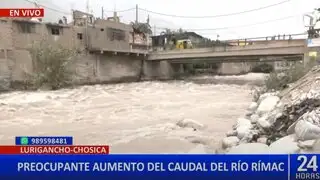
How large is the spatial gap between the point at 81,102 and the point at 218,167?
15.9 meters

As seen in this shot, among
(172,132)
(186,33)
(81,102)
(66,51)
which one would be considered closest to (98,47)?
(66,51)

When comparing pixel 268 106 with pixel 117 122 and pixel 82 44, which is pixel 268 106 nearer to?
pixel 117 122

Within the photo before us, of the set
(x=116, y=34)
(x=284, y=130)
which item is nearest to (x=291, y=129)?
(x=284, y=130)

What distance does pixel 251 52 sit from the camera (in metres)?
28.0

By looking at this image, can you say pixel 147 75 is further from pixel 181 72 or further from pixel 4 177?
pixel 4 177

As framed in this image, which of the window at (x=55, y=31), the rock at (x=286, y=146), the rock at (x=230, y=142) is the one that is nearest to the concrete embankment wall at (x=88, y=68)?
the window at (x=55, y=31)

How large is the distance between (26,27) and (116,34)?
8941 mm

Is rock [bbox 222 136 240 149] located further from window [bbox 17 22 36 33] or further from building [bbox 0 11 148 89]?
window [bbox 17 22 36 33]

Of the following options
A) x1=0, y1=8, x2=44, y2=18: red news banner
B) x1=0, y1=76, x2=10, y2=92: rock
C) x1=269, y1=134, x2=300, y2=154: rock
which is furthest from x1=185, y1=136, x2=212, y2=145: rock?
x1=0, y1=76, x2=10, y2=92: rock

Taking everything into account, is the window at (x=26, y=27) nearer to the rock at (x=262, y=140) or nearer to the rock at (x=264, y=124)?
the rock at (x=264, y=124)

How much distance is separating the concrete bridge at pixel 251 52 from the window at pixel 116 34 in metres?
3.82

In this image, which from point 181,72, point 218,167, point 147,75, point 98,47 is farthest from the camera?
point 181,72

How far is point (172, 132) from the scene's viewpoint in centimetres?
916

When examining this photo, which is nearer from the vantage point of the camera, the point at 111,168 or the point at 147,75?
the point at 111,168
